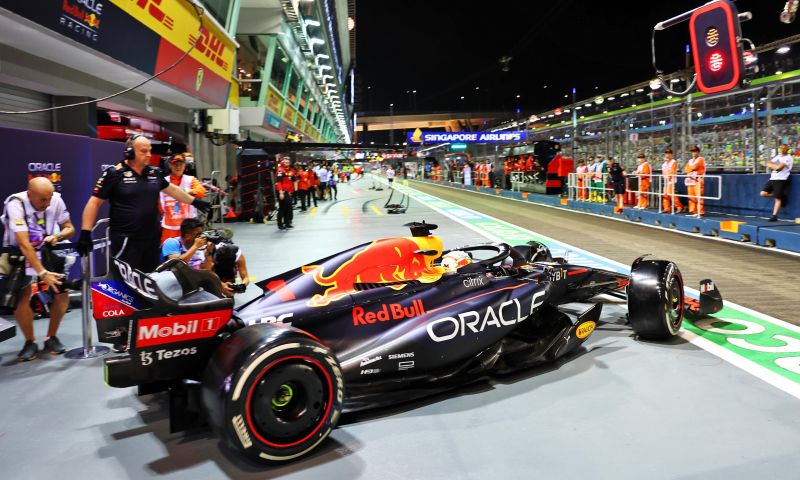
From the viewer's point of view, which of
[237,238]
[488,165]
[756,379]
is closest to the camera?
[756,379]

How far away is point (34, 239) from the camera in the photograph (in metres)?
5.73

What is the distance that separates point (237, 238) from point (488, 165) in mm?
29039

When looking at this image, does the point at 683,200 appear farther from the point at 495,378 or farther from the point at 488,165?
the point at 488,165

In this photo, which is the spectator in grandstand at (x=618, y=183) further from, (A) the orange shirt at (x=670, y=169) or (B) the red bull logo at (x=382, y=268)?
(B) the red bull logo at (x=382, y=268)

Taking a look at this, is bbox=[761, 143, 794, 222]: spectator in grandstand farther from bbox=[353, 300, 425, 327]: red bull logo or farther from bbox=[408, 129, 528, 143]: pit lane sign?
bbox=[408, 129, 528, 143]: pit lane sign

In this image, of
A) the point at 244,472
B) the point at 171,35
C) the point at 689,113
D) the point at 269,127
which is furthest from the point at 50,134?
the point at 269,127

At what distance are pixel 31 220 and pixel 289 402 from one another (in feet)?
12.2

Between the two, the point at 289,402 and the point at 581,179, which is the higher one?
the point at 581,179

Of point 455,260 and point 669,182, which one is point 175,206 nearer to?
point 455,260

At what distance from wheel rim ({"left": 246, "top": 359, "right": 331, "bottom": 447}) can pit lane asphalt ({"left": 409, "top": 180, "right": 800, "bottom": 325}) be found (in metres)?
5.29

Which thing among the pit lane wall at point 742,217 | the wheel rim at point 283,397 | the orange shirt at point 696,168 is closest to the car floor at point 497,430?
the wheel rim at point 283,397

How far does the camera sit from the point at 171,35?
467 inches

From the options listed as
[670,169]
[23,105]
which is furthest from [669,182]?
[23,105]

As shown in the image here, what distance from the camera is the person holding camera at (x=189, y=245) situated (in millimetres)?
5992
